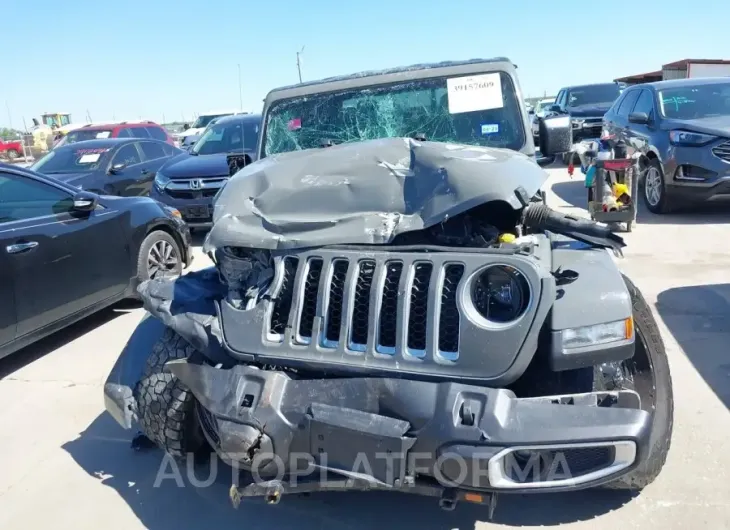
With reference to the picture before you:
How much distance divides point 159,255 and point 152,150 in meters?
4.78

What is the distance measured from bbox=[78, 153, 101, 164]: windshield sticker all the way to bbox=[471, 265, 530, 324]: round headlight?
821cm

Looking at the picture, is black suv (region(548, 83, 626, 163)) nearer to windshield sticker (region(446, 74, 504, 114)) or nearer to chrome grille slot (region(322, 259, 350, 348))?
windshield sticker (region(446, 74, 504, 114))

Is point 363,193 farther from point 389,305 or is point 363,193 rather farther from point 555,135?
point 555,135

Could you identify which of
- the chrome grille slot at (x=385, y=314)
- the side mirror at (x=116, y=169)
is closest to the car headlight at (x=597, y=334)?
the chrome grille slot at (x=385, y=314)

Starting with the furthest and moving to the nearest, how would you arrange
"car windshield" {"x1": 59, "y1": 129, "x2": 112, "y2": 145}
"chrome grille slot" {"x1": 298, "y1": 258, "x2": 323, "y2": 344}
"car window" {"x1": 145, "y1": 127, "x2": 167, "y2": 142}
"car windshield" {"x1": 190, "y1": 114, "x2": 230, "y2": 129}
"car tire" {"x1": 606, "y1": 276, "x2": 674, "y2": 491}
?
"car windshield" {"x1": 190, "y1": 114, "x2": 230, "y2": 129} < "car window" {"x1": 145, "y1": 127, "x2": 167, "y2": 142} < "car windshield" {"x1": 59, "y1": 129, "x2": 112, "y2": 145} < "car tire" {"x1": 606, "y1": 276, "x2": 674, "y2": 491} < "chrome grille slot" {"x1": 298, "y1": 258, "x2": 323, "y2": 344}

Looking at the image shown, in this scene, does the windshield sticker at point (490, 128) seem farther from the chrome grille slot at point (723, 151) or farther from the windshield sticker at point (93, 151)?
the windshield sticker at point (93, 151)

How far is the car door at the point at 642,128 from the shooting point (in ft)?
27.6

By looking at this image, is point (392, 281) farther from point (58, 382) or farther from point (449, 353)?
point (58, 382)

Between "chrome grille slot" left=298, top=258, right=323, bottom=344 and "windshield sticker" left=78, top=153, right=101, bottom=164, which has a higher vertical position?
"windshield sticker" left=78, top=153, right=101, bottom=164

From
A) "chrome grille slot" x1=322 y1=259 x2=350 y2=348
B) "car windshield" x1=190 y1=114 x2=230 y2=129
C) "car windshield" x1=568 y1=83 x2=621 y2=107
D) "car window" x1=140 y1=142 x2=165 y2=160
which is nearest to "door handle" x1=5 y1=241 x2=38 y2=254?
"chrome grille slot" x1=322 y1=259 x2=350 y2=348

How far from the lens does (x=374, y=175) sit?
9.16 ft

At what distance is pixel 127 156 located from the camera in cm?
946

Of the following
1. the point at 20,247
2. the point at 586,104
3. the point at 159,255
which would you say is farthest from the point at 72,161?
the point at 586,104

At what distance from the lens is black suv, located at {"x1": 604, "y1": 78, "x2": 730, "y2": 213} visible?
24.4 ft
